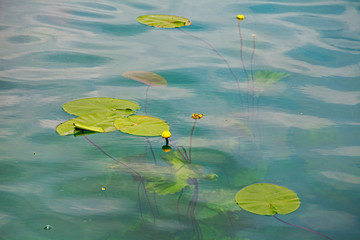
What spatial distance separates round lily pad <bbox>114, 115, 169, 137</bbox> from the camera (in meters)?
1.51

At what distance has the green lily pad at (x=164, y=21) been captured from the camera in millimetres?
2502

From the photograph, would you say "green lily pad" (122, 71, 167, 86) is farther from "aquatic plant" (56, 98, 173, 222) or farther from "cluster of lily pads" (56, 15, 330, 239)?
"aquatic plant" (56, 98, 173, 222)

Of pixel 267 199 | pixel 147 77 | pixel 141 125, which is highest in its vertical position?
pixel 147 77

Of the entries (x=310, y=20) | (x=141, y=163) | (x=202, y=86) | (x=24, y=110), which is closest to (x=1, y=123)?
(x=24, y=110)

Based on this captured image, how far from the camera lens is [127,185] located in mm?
1296

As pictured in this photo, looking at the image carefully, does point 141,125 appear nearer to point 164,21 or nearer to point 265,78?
Answer: point 265,78

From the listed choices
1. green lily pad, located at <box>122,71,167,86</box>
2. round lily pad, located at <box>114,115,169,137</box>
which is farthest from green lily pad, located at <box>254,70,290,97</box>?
round lily pad, located at <box>114,115,169,137</box>

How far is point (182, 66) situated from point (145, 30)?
0.52 meters

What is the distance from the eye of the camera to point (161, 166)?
1.38 meters

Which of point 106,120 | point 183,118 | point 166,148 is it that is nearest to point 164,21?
point 183,118

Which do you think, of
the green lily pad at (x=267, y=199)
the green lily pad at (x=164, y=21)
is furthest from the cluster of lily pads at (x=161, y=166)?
the green lily pad at (x=164, y=21)

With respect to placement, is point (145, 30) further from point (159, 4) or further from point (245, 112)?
point (245, 112)

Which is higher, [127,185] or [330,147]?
[330,147]

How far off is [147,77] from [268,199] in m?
0.97
